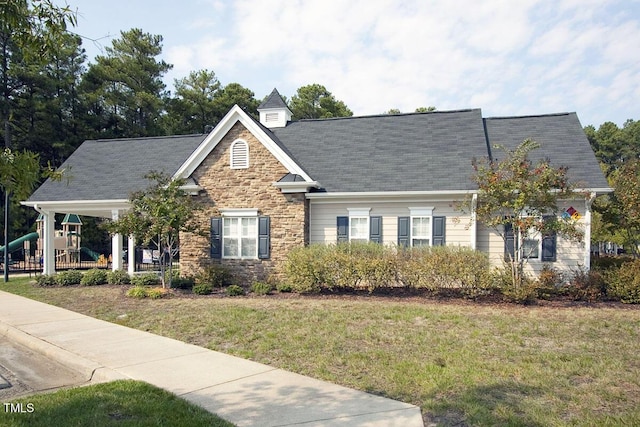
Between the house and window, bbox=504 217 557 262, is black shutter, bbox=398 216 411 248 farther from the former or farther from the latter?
window, bbox=504 217 557 262

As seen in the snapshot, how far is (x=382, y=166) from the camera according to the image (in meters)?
16.8

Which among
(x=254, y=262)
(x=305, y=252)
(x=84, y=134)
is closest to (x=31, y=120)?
(x=84, y=134)

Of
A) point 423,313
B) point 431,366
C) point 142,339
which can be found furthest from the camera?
point 423,313

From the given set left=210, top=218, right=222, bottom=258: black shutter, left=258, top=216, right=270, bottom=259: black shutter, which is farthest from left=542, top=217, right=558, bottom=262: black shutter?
left=210, top=218, right=222, bottom=258: black shutter

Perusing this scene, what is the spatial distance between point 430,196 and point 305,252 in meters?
4.48

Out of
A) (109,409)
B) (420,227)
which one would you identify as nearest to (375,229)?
(420,227)

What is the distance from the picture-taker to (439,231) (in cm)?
1516

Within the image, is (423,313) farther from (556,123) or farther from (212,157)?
(556,123)

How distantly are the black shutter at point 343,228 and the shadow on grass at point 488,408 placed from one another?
1007 cm

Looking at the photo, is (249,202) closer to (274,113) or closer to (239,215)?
(239,215)

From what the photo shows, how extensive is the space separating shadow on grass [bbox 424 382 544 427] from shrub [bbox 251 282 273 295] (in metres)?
9.37

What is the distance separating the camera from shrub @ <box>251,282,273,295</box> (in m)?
14.5

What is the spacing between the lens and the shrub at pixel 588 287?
12.4 metres

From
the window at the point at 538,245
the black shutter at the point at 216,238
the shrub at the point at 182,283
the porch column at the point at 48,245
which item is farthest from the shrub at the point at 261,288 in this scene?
the porch column at the point at 48,245
